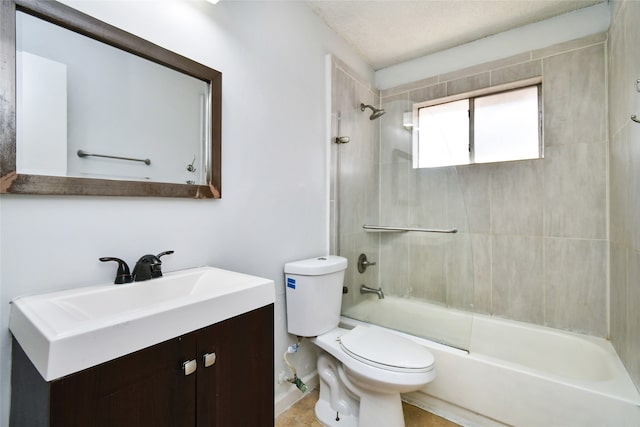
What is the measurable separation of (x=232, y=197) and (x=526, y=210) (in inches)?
77.5

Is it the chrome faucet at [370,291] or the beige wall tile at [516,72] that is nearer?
the beige wall tile at [516,72]

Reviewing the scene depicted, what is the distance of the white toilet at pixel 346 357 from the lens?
135 cm

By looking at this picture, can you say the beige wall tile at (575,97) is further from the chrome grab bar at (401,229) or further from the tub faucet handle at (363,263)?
the tub faucet handle at (363,263)

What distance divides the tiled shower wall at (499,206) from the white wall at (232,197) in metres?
0.31

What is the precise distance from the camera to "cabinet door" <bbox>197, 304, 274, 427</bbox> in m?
0.83

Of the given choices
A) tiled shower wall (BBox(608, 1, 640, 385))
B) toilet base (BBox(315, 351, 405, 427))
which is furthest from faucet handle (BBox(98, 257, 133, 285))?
tiled shower wall (BBox(608, 1, 640, 385))

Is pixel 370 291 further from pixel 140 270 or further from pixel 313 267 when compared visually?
pixel 140 270

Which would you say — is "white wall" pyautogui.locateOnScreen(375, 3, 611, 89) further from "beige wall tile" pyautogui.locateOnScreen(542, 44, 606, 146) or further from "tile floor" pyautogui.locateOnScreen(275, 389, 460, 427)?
"tile floor" pyautogui.locateOnScreen(275, 389, 460, 427)

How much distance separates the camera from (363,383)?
4.68ft

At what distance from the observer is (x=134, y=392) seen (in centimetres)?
68

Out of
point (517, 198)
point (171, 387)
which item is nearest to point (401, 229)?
point (517, 198)

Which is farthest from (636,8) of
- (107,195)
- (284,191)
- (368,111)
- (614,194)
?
(107,195)

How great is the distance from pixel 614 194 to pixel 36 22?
271cm

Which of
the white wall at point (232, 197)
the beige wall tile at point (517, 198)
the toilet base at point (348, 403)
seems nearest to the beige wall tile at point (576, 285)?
the beige wall tile at point (517, 198)
